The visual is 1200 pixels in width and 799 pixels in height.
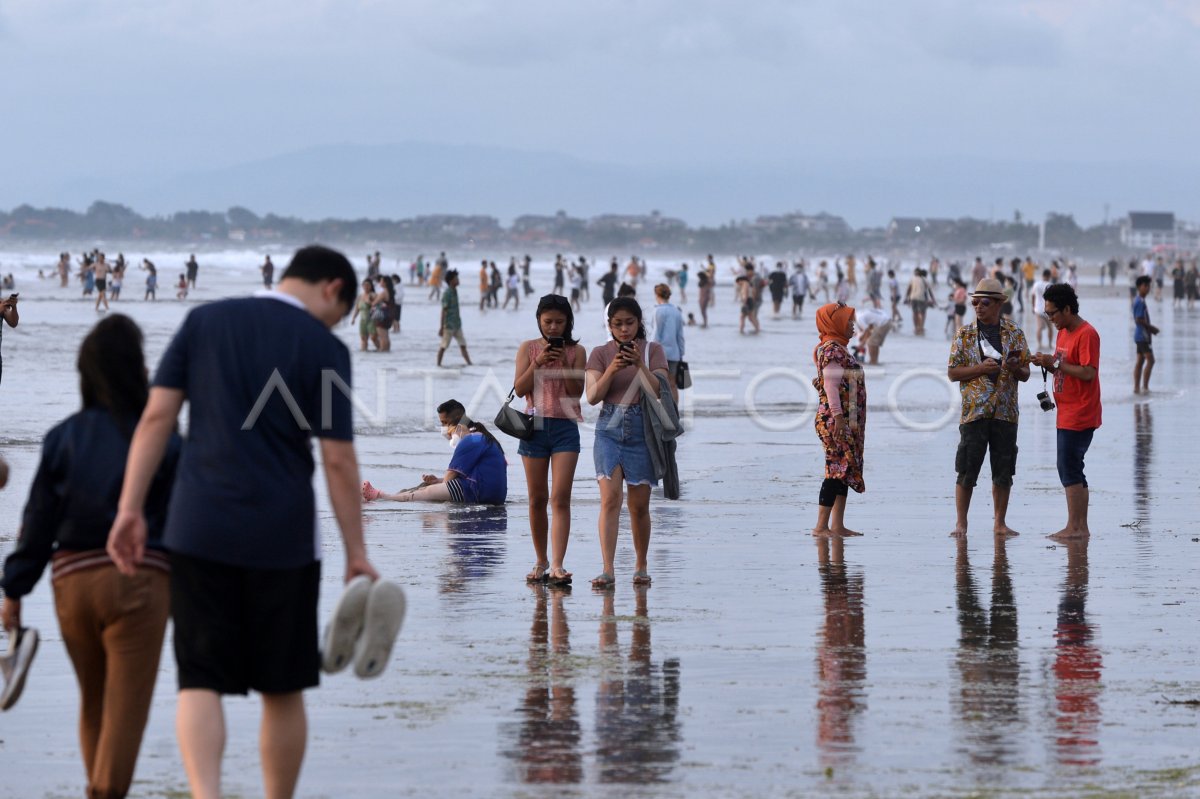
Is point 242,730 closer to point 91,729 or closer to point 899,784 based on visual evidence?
point 91,729

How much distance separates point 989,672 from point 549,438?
3.08 meters

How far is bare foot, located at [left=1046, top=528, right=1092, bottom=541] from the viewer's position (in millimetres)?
11188

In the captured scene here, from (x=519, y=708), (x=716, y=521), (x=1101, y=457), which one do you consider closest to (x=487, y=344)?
(x=1101, y=457)

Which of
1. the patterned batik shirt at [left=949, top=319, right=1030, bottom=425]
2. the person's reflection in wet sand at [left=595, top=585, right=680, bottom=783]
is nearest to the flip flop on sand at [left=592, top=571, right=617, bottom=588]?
the person's reflection in wet sand at [left=595, top=585, right=680, bottom=783]

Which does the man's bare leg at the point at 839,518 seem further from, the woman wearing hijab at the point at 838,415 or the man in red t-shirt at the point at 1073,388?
the man in red t-shirt at the point at 1073,388

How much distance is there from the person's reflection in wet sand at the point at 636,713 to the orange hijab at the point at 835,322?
359cm

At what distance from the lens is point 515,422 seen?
370 inches

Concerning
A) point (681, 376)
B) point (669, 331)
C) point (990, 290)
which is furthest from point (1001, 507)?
point (669, 331)

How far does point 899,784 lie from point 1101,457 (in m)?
11.5

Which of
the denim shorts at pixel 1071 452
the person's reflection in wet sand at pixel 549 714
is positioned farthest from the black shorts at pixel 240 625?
the denim shorts at pixel 1071 452

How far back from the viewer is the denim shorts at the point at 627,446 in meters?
9.28

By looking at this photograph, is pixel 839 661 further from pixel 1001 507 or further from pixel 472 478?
pixel 472 478

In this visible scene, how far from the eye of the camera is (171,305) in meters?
57.5

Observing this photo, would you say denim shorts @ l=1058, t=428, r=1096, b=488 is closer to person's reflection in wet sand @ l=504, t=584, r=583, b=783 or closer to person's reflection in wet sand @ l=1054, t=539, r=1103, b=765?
person's reflection in wet sand @ l=1054, t=539, r=1103, b=765
